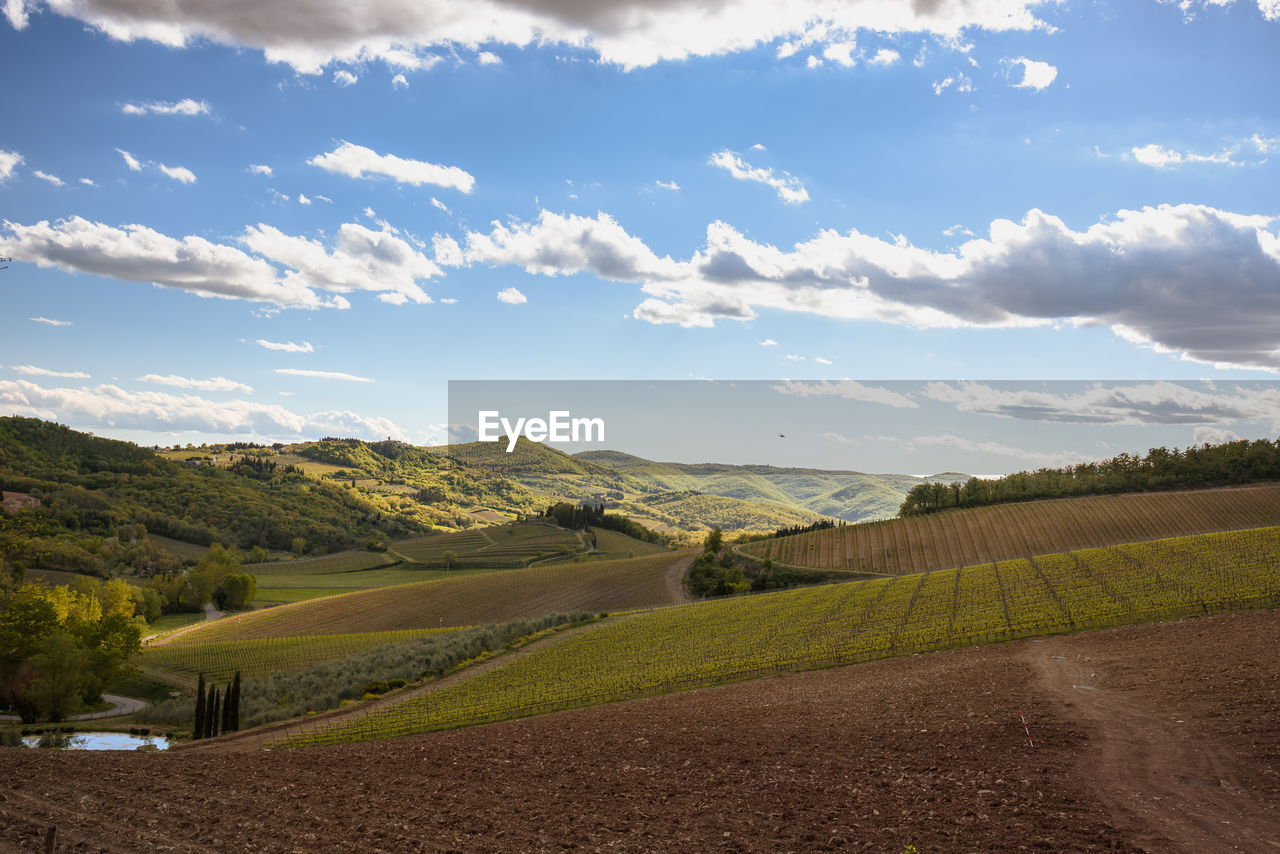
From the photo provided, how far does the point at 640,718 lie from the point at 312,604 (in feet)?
284

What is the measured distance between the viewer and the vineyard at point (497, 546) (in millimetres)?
151250

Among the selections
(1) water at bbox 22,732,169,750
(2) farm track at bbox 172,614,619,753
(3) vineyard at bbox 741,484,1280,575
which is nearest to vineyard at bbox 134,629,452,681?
(1) water at bbox 22,732,169,750

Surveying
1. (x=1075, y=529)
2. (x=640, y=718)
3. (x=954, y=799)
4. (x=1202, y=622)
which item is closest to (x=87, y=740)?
(x=640, y=718)

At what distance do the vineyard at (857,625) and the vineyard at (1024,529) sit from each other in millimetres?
26264

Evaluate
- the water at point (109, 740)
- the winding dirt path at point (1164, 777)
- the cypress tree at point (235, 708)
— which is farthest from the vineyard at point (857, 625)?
the winding dirt path at point (1164, 777)

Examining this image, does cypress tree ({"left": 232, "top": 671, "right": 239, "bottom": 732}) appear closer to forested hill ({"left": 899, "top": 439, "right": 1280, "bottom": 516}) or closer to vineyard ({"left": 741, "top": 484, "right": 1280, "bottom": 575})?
vineyard ({"left": 741, "top": 484, "right": 1280, "bottom": 575})

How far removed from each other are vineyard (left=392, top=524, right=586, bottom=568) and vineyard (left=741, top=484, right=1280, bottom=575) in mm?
56504

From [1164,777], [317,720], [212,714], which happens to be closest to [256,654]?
[212,714]

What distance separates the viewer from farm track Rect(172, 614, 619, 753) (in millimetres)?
34438

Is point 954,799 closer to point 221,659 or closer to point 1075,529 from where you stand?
point 221,659

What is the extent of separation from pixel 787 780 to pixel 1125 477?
120 m

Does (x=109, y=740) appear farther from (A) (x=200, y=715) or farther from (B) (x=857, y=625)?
(B) (x=857, y=625)

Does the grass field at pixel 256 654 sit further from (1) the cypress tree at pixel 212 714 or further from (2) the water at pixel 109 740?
(1) the cypress tree at pixel 212 714

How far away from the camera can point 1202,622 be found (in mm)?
34406
